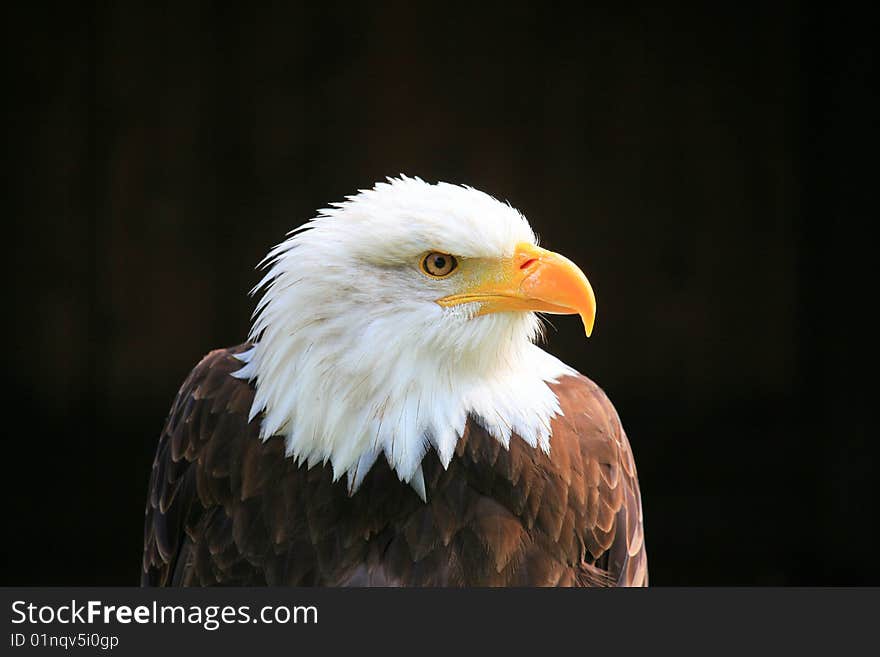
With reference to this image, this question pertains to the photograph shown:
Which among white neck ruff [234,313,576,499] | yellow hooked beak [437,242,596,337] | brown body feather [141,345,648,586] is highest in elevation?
yellow hooked beak [437,242,596,337]

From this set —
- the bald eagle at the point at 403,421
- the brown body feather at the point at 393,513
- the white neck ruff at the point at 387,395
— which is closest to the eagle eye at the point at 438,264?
the bald eagle at the point at 403,421

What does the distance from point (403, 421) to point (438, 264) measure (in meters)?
0.38

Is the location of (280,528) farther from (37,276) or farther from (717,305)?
(717,305)

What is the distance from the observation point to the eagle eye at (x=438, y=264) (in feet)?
8.30

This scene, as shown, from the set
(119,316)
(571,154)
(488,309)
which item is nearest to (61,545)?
(119,316)

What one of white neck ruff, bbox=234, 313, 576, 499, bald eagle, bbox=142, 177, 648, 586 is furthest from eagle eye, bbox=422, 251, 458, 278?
white neck ruff, bbox=234, 313, 576, 499

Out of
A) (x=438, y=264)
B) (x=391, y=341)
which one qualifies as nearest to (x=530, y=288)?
(x=438, y=264)

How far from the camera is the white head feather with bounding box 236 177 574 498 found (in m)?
2.52

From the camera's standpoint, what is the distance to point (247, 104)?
6.03 meters

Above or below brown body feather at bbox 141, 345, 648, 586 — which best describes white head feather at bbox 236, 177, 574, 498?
above

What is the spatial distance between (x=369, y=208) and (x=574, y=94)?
379 centimetres

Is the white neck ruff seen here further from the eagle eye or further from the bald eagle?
the eagle eye

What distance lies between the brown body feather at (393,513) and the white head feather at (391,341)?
0.06m

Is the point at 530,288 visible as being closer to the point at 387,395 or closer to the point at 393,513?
the point at 387,395
